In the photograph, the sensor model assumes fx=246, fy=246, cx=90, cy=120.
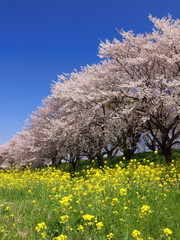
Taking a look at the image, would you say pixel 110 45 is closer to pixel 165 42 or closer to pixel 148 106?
pixel 165 42

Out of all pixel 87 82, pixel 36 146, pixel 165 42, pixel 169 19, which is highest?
pixel 169 19

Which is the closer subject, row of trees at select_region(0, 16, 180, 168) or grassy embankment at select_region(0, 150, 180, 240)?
grassy embankment at select_region(0, 150, 180, 240)

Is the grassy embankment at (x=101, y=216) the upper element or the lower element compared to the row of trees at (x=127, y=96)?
lower

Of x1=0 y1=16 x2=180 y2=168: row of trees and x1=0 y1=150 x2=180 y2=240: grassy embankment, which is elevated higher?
x1=0 y1=16 x2=180 y2=168: row of trees

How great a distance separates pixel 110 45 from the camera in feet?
64.6

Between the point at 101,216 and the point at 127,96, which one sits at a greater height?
the point at 127,96

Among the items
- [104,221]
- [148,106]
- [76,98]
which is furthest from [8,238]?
[76,98]

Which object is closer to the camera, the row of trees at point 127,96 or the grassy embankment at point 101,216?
the grassy embankment at point 101,216

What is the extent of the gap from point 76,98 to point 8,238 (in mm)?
15915

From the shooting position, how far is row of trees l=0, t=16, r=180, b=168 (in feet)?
56.4

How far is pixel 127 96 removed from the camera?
58.5 ft

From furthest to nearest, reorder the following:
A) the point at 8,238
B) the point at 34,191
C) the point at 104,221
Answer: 1. the point at 34,191
2. the point at 104,221
3. the point at 8,238

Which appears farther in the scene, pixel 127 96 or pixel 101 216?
pixel 127 96

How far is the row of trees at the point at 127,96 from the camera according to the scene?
56.4ft
